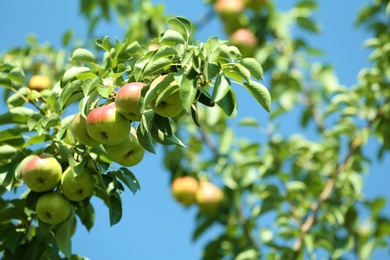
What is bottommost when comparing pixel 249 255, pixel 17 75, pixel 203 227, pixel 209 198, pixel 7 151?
pixel 7 151

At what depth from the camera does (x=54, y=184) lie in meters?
1.99

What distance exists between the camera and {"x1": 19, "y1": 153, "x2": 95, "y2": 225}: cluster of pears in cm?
192

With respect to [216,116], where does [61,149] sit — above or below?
below

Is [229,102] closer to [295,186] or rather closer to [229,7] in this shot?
[295,186]

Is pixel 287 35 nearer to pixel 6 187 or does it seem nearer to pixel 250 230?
pixel 250 230

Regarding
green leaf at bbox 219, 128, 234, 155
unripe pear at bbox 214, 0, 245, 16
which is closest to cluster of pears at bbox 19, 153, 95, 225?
green leaf at bbox 219, 128, 234, 155

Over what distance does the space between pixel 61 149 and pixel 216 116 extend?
2223 millimetres

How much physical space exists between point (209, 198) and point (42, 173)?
7.72 feet

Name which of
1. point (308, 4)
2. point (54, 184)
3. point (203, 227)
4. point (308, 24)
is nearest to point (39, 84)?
point (54, 184)

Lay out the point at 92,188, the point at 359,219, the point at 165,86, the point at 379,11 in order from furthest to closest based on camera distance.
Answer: the point at 379,11
the point at 359,219
the point at 92,188
the point at 165,86

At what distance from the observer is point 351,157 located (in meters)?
3.97

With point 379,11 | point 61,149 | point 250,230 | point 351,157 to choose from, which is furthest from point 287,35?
point 61,149

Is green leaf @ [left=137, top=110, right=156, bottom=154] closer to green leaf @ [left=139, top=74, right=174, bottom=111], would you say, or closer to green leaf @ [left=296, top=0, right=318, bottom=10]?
green leaf @ [left=139, top=74, right=174, bottom=111]

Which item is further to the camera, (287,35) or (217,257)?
(287,35)
